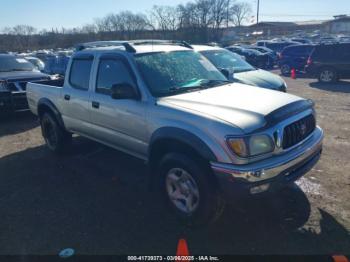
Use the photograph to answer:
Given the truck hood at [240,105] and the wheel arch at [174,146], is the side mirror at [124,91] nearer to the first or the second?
the truck hood at [240,105]

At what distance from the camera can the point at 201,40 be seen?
57.5 metres

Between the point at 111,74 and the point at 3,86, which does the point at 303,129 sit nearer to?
the point at 111,74

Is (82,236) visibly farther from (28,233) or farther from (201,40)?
(201,40)

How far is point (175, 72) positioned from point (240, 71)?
16.0 feet

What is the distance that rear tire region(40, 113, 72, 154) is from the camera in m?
6.00

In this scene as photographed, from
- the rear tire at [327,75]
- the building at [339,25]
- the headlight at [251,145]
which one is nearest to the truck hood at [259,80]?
the headlight at [251,145]

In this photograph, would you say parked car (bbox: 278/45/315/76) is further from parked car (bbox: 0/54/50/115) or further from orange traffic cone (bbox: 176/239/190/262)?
orange traffic cone (bbox: 176/239/190/262)

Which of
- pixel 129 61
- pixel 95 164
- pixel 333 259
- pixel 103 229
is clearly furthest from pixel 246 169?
pixel 95 164

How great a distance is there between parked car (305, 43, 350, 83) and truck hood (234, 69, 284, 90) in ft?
23.8

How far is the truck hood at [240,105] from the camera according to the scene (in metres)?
3.18

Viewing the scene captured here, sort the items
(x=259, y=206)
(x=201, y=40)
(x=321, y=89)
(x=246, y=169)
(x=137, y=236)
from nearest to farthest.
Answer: (x=246, y=169) < (x=137, y=236) < (x=259, y=206) < (x=321, y=89) < (x=201, y=40)

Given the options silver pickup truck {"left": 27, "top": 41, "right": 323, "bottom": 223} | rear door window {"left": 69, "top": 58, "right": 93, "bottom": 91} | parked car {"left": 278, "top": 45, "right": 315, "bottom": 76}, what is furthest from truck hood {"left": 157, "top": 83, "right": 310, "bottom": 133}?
parked car {"left": 278, "top": 45, "right": 315, "bottom": 76}

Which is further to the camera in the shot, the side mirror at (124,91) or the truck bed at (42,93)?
the truck bed at (42,93)

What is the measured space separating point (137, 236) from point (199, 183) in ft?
3.07
